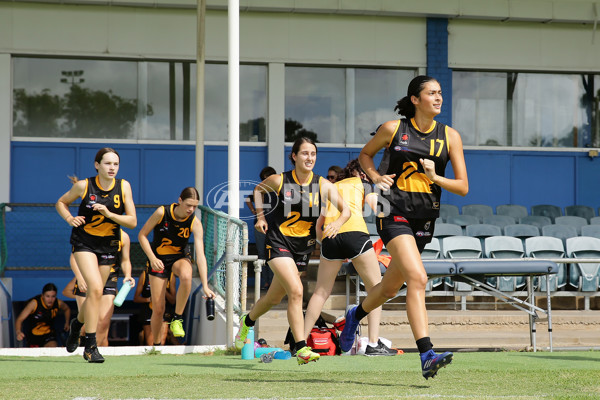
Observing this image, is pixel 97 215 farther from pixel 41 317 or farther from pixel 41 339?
pixel 41 339

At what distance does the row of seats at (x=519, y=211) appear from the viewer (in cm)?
1583

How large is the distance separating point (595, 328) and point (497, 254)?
6.78ft

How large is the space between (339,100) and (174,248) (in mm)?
7484

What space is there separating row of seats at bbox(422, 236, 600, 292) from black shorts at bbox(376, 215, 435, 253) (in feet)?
21.8

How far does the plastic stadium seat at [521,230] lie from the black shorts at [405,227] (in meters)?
8.71

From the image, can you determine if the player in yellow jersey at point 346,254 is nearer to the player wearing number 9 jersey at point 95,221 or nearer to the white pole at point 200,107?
the player wearing number 9 jersey at point 95,221

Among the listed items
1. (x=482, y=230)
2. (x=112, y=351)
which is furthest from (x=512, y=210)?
(x=112, y=351)

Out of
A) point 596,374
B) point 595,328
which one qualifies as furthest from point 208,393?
point 595,328

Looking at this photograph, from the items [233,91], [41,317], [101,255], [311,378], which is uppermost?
[233,91]

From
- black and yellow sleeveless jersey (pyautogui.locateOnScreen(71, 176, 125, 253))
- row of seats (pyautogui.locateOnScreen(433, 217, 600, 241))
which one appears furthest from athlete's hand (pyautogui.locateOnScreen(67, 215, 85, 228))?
row of seats (pyautogui.locateOnScreen(433, 217, 600, 241))

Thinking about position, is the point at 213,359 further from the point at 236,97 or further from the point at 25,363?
the point at 236,97

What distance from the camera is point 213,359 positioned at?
852cm

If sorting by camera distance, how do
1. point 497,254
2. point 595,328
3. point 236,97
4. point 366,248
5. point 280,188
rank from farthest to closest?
point 497,254
point 595,328
point 236,97
point 366,248
point 280,188

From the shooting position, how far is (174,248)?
35.3 feet
